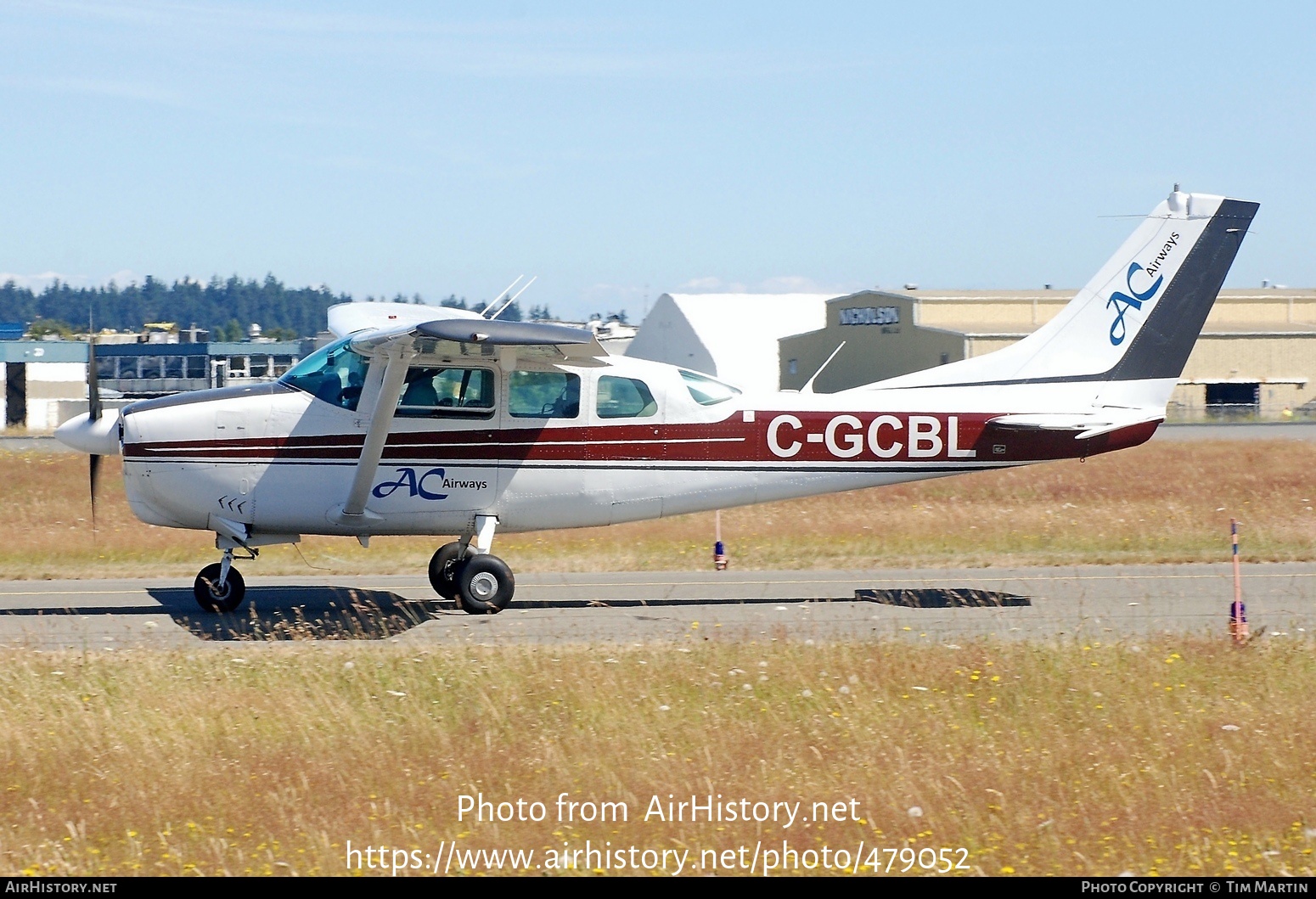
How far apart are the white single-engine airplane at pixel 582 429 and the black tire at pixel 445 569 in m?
0.02

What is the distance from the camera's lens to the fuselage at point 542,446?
11711 mm

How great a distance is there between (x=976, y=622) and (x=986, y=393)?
8.63ft

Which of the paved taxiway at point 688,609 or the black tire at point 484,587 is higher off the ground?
the black tire at point 484,587

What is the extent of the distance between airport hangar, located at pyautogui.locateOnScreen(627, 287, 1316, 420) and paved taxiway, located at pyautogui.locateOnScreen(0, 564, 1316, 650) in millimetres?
40523

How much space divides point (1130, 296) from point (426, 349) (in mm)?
7045

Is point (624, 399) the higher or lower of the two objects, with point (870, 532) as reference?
higher

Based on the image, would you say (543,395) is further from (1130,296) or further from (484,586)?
(1130,296)

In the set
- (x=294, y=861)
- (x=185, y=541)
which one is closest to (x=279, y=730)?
(x=294, y=861)

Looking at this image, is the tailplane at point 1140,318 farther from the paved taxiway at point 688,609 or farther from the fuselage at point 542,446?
the paved taxiway at point 688,609

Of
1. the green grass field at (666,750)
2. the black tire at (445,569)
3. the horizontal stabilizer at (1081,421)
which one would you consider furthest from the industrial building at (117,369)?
the green grass field at (666,750)

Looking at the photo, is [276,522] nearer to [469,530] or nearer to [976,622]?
[469,530]

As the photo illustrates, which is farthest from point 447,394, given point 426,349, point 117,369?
point 117,369

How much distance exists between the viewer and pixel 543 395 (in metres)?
12.1

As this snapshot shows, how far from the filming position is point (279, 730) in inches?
285
